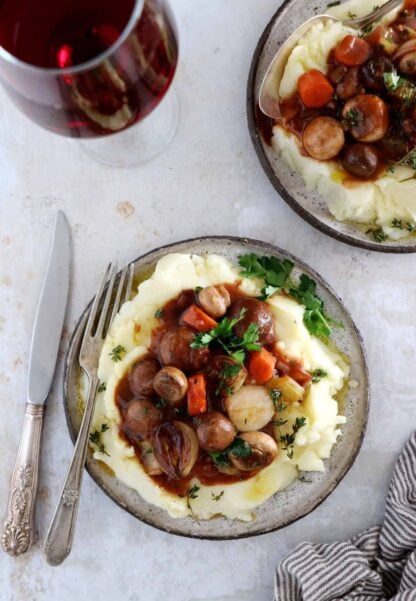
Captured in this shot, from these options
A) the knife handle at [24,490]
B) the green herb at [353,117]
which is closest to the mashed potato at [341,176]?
the green herb at [353,117]

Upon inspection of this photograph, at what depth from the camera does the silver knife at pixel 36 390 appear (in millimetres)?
3775

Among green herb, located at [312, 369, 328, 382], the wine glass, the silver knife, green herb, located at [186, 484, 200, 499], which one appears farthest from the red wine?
green herb, located at [186, 484, 200, 499]

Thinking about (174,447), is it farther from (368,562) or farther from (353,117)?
(353,117)

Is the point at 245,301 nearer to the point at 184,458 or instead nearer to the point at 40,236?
the point at 184,458

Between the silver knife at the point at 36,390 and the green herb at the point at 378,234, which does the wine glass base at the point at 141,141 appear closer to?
the silver knife at the point at 36,390

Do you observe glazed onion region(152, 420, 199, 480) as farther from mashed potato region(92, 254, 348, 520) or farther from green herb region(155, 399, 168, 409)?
mashed potato region(92, 254, 348, 520)

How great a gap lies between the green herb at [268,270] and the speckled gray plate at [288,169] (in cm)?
27

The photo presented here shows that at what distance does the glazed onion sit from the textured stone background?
759 millimetres

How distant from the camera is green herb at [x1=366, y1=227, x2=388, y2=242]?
3.64 meters

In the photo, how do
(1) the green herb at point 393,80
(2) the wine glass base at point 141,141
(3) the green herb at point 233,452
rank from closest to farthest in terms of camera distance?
1. (3) the green herb at point 233,452
2. (1) the green herb at point 393,80
3. (2) the wine glass base at point 141,141

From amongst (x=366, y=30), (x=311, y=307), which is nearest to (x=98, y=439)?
(x=311, y=307)

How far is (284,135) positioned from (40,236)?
142 cm

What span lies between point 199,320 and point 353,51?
4.85 ft

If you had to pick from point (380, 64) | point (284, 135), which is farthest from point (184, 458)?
point (380, 64)
